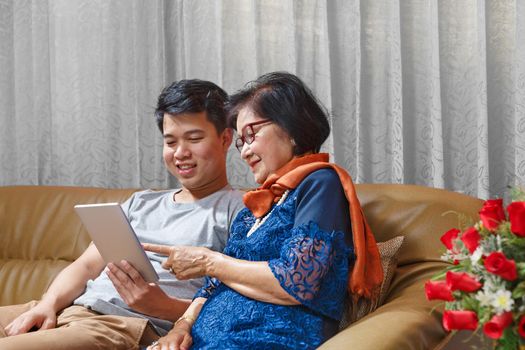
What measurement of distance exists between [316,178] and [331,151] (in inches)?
34.0

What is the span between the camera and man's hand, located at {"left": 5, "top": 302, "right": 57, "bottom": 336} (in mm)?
2256

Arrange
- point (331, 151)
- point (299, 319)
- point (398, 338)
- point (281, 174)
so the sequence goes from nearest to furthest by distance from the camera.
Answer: point (398, 338)
point (299, 319)
point (281, 174)
point (331, 151)

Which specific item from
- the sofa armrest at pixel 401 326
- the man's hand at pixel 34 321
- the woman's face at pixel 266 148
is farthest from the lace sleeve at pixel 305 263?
the man's hand at pixel 34 321

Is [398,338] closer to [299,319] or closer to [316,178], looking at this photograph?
[299,319]

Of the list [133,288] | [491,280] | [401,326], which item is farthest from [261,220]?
[491,280]

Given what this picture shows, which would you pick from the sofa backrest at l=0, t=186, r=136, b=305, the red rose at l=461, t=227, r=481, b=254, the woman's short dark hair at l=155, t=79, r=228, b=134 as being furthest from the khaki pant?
the red rose at l=461, t=227, r=481, b=254

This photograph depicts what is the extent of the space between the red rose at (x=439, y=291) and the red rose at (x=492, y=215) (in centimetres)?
13

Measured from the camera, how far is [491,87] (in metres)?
2.54

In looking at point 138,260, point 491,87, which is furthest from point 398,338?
point 491,87

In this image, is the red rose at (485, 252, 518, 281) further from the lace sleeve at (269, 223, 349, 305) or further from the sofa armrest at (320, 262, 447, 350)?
the lace sleeve at (269, 223, 349, 305)

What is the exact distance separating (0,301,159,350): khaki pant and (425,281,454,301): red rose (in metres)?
0.92

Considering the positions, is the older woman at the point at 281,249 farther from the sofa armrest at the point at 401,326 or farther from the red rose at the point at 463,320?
the red rose at the point at 463,320

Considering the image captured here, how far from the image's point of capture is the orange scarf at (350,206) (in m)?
1.88

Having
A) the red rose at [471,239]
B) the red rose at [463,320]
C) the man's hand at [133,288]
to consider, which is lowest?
the man's hand at [133,288]
